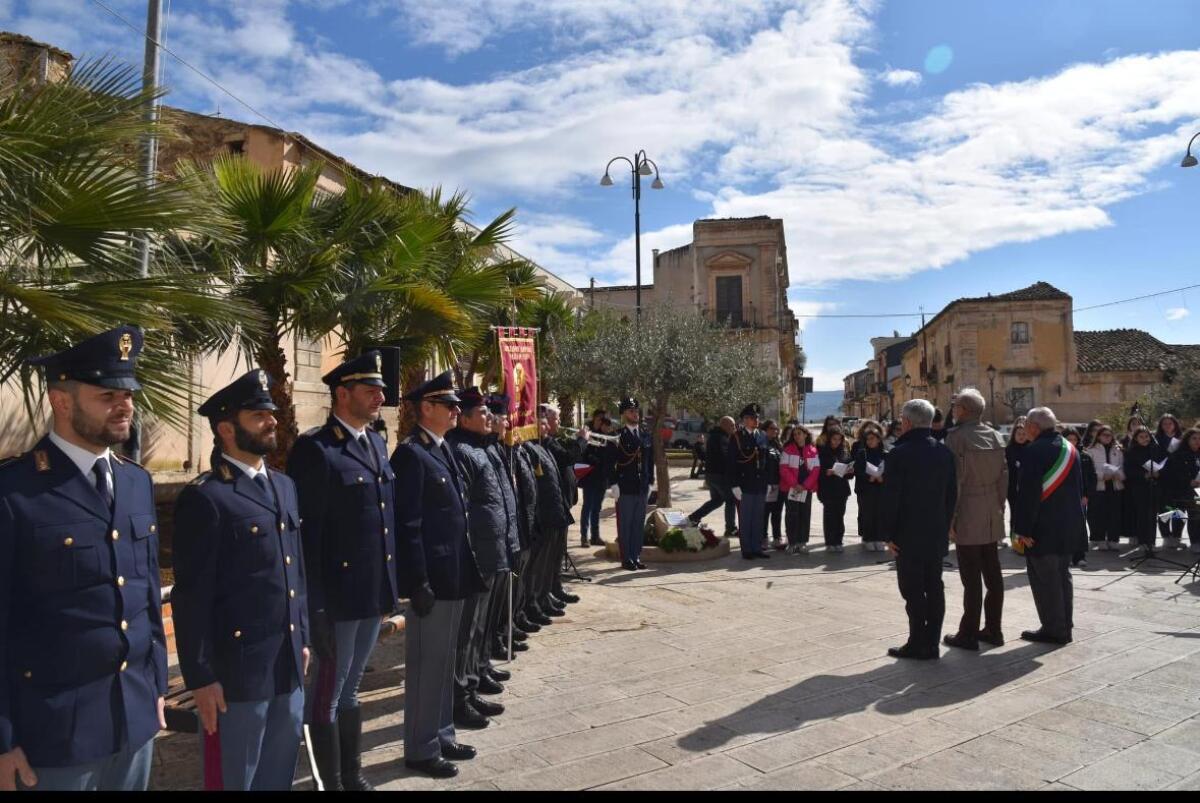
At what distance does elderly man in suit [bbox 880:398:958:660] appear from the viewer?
6.15 metres

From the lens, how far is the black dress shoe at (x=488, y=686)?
17.8 ft

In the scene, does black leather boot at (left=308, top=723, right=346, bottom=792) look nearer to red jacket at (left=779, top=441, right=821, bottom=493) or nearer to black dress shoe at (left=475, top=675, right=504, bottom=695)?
black dress shoe at (left=475, top=675, right=504, bottom=695)

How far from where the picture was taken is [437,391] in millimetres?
4598

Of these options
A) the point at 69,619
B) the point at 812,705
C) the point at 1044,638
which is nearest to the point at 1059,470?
the point at 1044,638

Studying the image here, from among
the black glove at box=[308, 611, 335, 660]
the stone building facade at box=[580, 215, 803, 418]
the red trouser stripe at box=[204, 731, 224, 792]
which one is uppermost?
the stone building facade at box=[580, 215, 803, 418]

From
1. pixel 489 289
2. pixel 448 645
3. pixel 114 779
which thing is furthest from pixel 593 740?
pixel 489 289

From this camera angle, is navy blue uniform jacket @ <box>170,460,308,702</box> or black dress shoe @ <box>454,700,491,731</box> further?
black dress shoe @ <box>454,700,491,731</box>

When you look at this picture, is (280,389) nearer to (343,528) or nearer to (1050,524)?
(343,528)

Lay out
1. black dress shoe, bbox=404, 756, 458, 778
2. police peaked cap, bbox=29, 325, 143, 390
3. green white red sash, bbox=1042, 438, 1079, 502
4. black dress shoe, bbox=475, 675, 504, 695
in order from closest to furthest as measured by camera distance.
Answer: police peaked cap, bbox=29, 325, 143, 390 → black dress shoe, bbox=404, 756, 458, 778 → black dress shoe, bbox=475, 675, 504, 695 → green white red sash, bbox=1042, 438, 1079, 502

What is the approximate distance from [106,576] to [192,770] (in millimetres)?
2208

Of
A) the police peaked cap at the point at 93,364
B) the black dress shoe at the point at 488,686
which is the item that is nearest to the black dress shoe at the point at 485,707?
the black dress shoe at the point at 488,686

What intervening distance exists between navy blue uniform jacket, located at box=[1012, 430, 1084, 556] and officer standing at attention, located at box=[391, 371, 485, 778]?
364cm

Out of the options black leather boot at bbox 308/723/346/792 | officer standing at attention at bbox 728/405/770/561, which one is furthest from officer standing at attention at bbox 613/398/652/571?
black leather boot at bbox 308/723/346/792

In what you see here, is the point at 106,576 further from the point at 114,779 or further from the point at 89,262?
the point at 89,262
